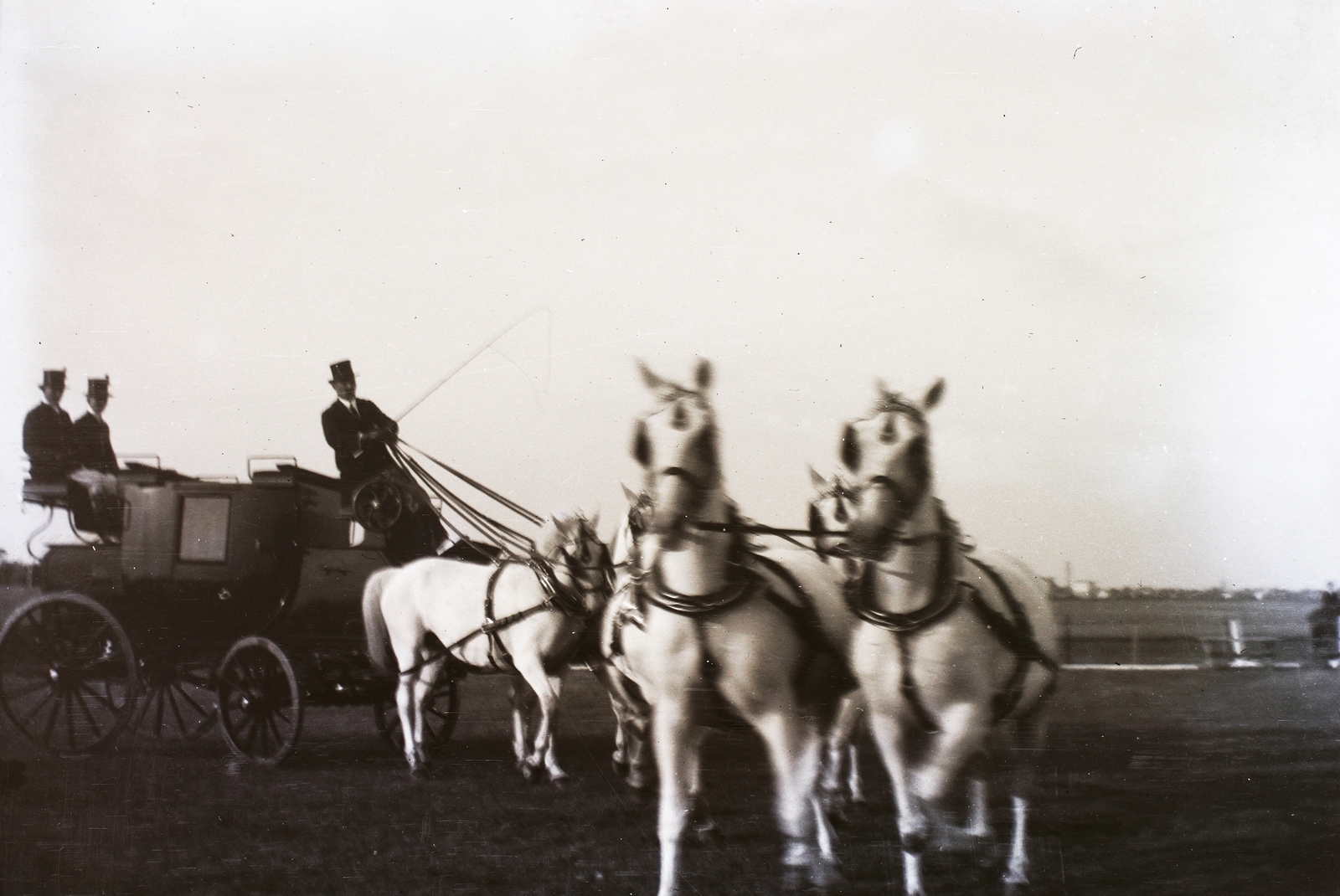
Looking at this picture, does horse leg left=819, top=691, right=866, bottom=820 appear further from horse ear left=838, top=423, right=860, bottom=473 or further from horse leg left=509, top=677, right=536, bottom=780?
horse leg left=509, top=677, right=536, bottom=780

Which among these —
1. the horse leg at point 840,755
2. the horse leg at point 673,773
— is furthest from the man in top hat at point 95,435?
the horse leg at point 840,755

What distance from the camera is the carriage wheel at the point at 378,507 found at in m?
3.44

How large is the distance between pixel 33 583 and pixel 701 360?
2716mm

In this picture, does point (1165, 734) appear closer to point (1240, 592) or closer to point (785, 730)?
point (1240, 592)

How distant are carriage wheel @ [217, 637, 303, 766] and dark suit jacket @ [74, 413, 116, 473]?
0.87m

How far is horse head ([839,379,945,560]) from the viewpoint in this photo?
3.09 m

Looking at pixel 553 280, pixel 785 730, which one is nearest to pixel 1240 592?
pixel 785 730

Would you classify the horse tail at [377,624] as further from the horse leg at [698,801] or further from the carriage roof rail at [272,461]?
the horse leg at [698,801]

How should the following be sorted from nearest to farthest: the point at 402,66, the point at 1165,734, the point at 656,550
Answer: the point at 656,550 → the point at 1165,734 → the point at 402,66

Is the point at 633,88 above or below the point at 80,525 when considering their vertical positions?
above

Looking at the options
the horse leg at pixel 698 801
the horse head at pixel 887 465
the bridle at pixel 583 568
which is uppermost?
the horse head at pixel 887 465

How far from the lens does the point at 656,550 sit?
3109 mm

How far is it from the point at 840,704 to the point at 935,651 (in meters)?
0.36

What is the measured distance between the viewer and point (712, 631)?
306 cm
